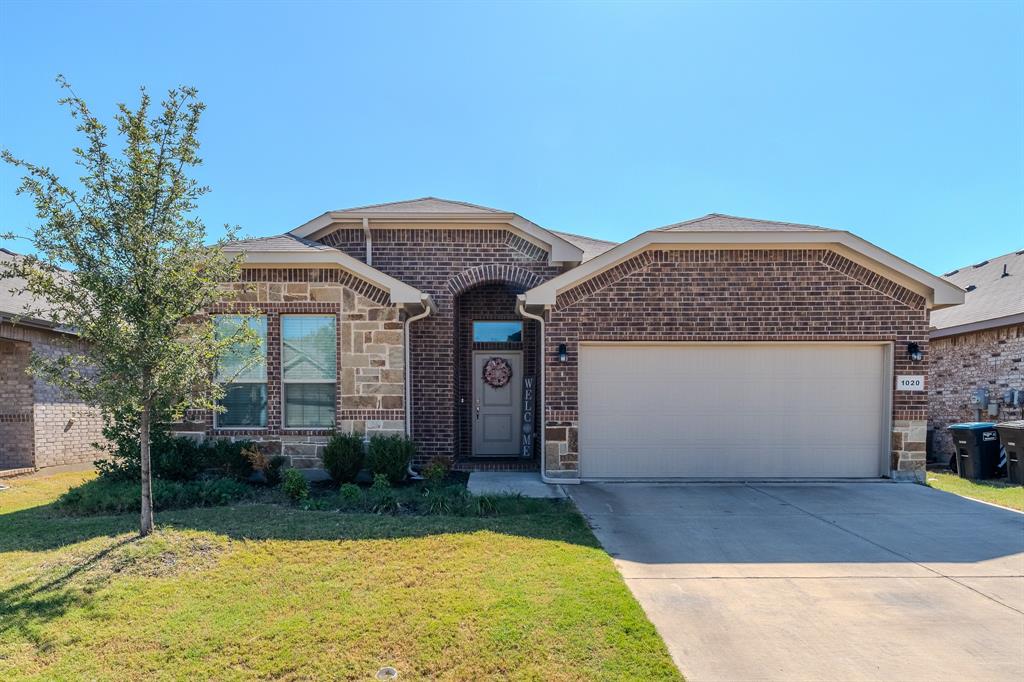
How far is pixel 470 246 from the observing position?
32.0 ft

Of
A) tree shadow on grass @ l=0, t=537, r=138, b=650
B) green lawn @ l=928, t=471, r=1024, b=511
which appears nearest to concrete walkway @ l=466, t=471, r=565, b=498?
tree shadow on grass @ l=0, t=537, r=138, b=650

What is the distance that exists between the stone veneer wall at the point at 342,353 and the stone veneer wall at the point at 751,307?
8.10 ft

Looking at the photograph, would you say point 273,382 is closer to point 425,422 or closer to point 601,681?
point 425,422

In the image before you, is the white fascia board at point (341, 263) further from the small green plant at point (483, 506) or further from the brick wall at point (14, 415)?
the brick wall at point (14, 415)

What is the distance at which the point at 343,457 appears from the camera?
787cm

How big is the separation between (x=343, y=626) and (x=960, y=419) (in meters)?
14.1

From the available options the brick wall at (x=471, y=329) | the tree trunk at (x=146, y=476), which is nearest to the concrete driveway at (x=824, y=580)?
the brick wall at (x=471, y=329)

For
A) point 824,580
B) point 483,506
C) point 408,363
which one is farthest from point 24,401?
point 824,580

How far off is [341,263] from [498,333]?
3.42 meters

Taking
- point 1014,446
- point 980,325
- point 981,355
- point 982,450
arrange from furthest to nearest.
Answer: point 981,355 → point 980,325 → point 982,450 → point 1014,446

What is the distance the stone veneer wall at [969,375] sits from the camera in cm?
1082

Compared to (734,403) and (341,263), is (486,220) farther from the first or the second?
(734,403)

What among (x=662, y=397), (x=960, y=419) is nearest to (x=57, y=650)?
(x=662, y=397)

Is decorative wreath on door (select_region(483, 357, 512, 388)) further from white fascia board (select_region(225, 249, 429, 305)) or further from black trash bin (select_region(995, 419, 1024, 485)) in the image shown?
black trash bin (select_region(995, 419, 1024, 485))
